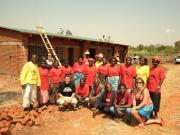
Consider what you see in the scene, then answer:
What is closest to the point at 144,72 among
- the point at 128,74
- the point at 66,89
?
the point at 128,74

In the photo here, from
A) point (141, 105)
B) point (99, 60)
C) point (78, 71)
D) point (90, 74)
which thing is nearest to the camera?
point (141, 105)

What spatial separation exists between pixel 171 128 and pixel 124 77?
2.10 meters

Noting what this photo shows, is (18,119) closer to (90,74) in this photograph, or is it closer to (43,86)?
(43,86)

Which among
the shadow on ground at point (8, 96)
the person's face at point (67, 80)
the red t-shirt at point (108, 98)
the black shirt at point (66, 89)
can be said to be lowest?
the shadow on ground at point (8, 96)

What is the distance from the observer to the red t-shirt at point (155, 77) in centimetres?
849

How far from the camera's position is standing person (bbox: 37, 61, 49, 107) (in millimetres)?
10023

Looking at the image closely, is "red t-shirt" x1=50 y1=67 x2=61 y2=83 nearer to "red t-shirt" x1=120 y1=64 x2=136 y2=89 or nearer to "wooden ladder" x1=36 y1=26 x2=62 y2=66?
"red t-shirt" x1=120 y1=64 x2=136 y2=89

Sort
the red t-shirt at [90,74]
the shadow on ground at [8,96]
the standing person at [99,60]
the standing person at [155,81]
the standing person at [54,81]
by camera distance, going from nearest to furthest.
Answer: the standing person at [155,81], the red t-shirt at [90,74], the standing person at [54,81], the standing person at [99,60], the shadow on ground at [8,96]

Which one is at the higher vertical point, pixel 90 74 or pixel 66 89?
pixel 90 74

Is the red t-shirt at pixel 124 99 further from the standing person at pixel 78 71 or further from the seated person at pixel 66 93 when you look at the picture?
the standing person at pixel 78 71

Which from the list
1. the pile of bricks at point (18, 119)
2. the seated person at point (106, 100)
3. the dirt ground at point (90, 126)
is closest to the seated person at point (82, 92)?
the dirt ground at point (90, 126)

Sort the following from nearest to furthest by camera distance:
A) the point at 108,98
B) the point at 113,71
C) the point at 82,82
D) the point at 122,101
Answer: the point at 122,101
the point at 108,98
the point at 113,71
the point at 82,82

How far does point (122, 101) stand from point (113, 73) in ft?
Answer: 4.11

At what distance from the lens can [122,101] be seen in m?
8.49
